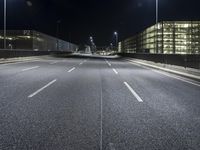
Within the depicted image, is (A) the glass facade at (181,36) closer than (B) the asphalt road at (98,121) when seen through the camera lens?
No

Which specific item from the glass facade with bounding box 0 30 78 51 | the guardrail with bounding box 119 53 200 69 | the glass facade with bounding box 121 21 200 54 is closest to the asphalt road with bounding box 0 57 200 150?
the guardrail with bounding box 119 53 200 69

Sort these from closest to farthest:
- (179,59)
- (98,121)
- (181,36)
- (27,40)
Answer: (98,121)
(179,59)
(27,40)
(181,36)

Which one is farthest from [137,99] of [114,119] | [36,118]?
[36,118]

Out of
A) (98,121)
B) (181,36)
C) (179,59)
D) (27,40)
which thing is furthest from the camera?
(181,36)

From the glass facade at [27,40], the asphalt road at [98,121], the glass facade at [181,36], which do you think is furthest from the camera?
the glass facade at [27,40]

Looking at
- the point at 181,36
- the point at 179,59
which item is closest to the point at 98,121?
the point at 179,59

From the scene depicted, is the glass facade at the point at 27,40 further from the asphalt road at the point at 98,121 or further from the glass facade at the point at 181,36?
the asphalt road at the point at 98,121

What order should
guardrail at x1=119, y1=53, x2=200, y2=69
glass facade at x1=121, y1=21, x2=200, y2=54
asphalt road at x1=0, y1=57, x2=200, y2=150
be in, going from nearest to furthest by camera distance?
asphalt road at x1=0, y1=57, x2=200, y2=150 < guardrail at x1=119, y1=53, x2=200, y2=69 < glass facade at x1=121, y1=21, x2=200, y2=54

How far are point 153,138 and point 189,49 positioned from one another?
393ft

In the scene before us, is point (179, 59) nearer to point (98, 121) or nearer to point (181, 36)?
point (98, 121)

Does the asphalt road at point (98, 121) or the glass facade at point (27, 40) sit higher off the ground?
the glass facade at point (27, 40)

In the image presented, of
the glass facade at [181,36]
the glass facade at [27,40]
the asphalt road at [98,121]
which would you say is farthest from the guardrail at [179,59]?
the glass facade at [27,40]

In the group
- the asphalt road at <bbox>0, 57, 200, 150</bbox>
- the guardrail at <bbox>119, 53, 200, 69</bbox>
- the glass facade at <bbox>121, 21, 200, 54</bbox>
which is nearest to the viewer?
the asphalt road at <bbox>0, 57, 200, 150</bbox>

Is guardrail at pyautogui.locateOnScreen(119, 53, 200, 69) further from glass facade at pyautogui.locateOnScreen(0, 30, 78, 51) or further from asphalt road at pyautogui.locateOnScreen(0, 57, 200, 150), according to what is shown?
glass facade at pyautogui.locateOnScreen(0, 30, 78, 51)
